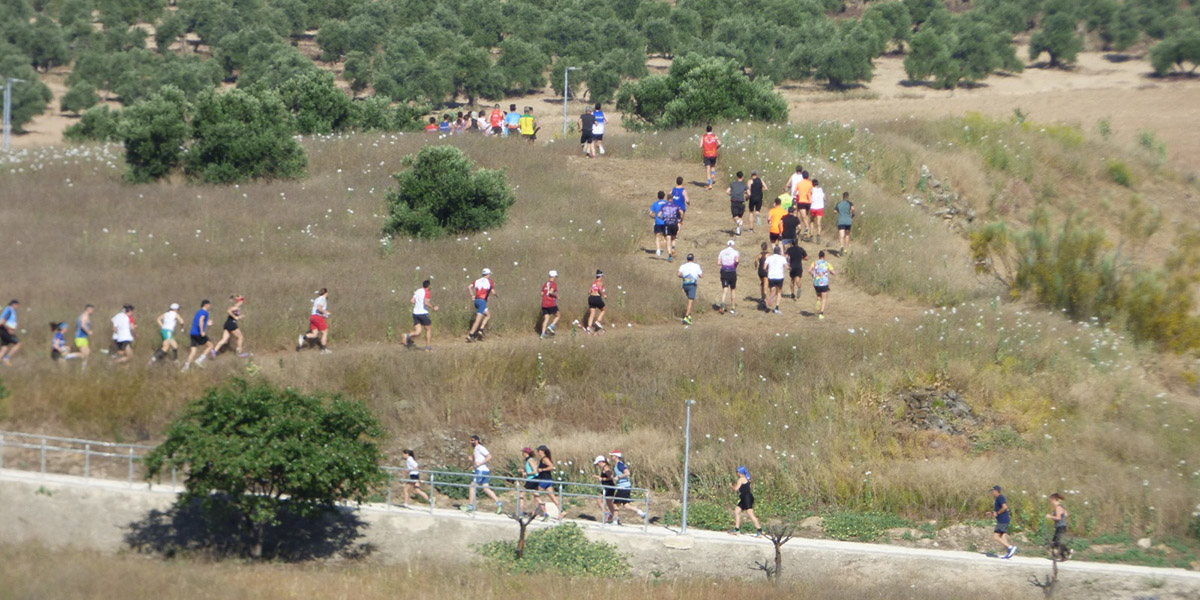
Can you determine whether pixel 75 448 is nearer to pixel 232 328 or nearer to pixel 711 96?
pixel 232 328

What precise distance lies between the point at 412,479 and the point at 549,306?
16.0ft

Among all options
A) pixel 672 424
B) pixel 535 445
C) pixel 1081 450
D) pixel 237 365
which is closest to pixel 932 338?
pixel 1081 450

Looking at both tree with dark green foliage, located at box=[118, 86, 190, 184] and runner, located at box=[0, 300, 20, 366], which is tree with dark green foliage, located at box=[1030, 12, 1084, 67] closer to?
tree with dark green foliage, located at box=[118, 86, 190, 184]

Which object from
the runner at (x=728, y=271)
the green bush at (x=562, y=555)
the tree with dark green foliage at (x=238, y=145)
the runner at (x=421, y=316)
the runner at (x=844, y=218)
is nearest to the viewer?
the green bush at (x=562, y=555)

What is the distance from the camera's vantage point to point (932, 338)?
24.4 meters

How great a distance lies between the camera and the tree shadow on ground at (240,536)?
63.5 feet

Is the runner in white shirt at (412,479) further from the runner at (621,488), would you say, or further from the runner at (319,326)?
the runner at (319,326)

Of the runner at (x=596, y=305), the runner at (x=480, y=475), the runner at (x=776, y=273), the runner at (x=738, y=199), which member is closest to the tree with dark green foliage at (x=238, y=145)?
the runner at (x=738, y=199)

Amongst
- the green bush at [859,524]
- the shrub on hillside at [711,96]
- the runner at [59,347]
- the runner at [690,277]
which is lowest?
the green bush at [859,524]

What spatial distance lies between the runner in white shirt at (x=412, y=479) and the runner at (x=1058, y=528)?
9.05 metres

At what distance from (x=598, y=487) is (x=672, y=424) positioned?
113 inches

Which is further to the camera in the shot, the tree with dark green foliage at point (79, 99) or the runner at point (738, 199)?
the tree with dark green foliage at point (79, 99)

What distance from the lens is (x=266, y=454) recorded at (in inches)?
713

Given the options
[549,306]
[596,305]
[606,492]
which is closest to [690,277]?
[596,305]
